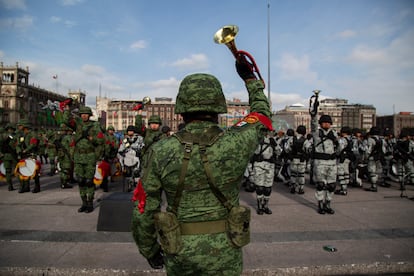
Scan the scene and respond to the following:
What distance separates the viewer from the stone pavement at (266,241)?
3.73m

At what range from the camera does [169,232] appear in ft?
5.95

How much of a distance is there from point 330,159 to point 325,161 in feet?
0.43

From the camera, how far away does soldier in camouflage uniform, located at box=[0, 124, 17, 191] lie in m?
9.30

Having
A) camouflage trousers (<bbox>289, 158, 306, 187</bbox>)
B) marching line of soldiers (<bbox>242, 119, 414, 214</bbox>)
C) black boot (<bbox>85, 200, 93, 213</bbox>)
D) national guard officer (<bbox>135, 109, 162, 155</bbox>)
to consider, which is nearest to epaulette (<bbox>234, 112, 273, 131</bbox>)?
marching line of soldiers (<bbox>242, 119, 414, 214</bbox>)

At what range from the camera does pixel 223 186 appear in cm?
190

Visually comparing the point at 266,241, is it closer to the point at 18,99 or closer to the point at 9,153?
the point at 9,153

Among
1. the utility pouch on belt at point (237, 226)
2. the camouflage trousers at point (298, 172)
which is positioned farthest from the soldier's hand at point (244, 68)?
the camouflage trousers at point (298, 172)

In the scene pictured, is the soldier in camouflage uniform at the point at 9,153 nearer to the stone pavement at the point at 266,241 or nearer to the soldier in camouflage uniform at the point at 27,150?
the soldier in camouflage uniform at the point at 27,150

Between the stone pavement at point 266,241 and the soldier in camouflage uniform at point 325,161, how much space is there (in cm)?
42

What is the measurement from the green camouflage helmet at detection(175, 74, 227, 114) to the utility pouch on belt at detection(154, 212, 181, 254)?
0.79m

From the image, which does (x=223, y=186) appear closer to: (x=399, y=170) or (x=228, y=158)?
(x=228, y=158)

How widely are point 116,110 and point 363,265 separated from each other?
107 metres

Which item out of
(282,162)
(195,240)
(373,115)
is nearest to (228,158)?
(195,240)

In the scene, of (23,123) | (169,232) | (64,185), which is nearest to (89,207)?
(64,185)
